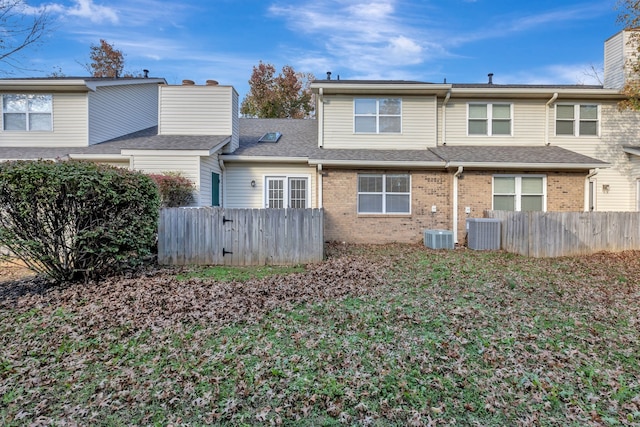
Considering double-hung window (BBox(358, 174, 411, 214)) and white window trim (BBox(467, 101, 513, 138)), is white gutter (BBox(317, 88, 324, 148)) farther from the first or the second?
white window trim (BBox(467, 101, 513, 138))

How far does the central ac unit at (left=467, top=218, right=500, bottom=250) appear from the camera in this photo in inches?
434


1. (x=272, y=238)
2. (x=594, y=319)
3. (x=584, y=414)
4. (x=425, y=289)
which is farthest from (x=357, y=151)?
(x=584, y=414)

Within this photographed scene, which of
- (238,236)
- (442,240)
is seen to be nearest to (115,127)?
(238,236)

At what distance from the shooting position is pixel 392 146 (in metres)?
13.0

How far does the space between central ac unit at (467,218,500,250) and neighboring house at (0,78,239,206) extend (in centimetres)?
904

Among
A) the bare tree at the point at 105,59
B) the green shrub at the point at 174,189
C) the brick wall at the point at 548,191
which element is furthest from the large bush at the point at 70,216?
the bare tree at the point at 105,59

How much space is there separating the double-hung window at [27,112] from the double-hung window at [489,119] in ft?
53.3

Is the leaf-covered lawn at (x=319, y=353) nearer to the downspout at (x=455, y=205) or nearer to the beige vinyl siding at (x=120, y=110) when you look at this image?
the downspout at (x=455, y=205)

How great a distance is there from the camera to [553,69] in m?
19.0

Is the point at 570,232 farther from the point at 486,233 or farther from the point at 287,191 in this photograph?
the point at 287,191

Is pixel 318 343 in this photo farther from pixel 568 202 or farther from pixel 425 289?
pixel 568 202

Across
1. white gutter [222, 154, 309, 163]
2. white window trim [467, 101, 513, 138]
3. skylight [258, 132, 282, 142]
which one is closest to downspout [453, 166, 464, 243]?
white window trim [467, 101, 513, 138]

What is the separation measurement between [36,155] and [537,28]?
73.4 ft

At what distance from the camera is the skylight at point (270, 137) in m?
14.8
